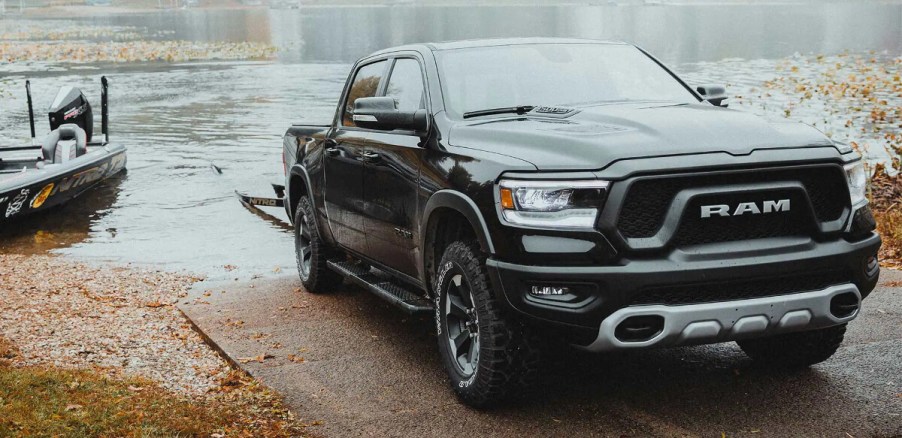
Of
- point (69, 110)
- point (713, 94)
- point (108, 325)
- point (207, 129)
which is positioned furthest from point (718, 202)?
point (207, 129)

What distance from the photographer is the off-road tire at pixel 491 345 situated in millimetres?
4680

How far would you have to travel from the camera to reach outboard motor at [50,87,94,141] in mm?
15844

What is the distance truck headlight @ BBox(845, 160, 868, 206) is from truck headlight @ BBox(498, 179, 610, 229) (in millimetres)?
1253

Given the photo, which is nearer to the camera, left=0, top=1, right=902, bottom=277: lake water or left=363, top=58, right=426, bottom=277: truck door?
left=363, top=58, right=426, bottom=277: truck door

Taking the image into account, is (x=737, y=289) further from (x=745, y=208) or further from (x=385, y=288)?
(x=385, y=288)

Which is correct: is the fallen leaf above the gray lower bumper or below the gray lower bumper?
below

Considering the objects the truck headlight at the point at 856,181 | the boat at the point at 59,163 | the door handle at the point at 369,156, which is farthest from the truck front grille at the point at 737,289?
the boat at the point at 59,163

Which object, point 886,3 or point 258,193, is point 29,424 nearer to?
point 258,193

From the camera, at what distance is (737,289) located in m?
4.41

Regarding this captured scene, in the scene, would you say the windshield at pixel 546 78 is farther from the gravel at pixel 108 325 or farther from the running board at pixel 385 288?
the gravel at pixel 108 325

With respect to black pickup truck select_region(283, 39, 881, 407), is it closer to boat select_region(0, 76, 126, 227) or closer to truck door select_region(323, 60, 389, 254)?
truck door select_region(323, 60, 389, 254)

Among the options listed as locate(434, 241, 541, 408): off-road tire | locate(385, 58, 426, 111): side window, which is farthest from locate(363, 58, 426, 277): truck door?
locate(434, 241, 541, 408): off-road tire

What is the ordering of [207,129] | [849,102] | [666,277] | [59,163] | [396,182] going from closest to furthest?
1. [666,277]
2. [396,182]
3. [59,163]
4. [849,102]
5. [207,129]

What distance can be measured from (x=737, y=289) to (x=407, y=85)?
266 cm
